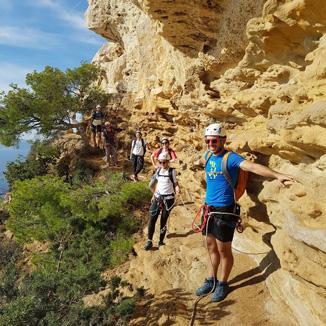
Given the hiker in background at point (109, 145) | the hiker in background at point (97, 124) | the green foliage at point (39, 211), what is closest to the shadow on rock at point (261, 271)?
the green foliage at point (39, 211)

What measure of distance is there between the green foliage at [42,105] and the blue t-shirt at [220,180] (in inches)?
593

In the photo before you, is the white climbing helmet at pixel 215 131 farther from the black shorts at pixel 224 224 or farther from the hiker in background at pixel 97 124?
the hiker in background at pixel 97 124

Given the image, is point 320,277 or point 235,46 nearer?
point 320,277

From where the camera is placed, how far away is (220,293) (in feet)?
15.6

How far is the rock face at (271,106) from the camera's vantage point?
3877 mm

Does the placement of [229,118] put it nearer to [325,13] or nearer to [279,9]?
[279,9]

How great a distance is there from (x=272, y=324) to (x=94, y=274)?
11.1ft

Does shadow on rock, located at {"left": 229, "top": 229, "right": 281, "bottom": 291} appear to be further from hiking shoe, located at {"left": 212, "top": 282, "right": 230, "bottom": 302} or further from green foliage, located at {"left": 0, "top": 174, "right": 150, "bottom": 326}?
green foliage, located at {"left": 0, "top": 174, "right": 150, "bottom": 326}

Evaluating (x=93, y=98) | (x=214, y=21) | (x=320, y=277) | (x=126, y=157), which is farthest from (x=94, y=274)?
(x=93, y=98)

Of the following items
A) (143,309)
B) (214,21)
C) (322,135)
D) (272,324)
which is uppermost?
(214,21)

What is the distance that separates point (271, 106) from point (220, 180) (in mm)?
1455

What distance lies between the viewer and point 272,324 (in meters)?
4.27

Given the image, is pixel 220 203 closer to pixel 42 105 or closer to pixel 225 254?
pixel 225 254

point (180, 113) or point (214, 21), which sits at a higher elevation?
point (214, 21)
